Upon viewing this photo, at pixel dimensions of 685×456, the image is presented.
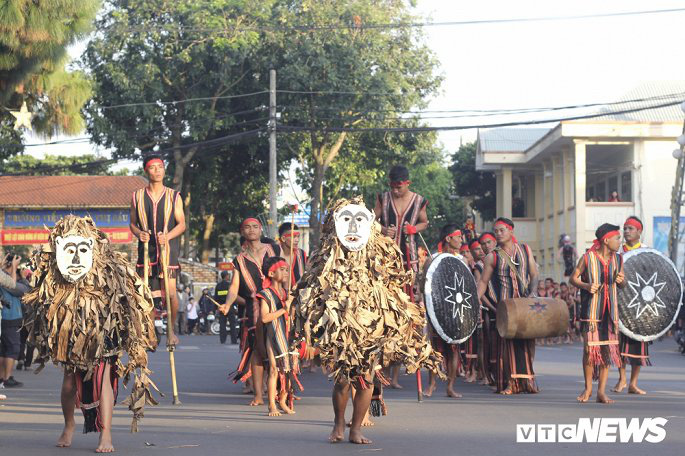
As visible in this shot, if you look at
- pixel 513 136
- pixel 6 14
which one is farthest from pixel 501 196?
pixel 6 14

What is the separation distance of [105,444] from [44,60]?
10.7 metres

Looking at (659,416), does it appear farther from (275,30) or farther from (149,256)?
(275,30)

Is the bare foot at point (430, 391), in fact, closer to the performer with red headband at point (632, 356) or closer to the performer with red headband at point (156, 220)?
the performer with red headband at point (632, 356)

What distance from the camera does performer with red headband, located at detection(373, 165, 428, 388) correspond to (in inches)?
514

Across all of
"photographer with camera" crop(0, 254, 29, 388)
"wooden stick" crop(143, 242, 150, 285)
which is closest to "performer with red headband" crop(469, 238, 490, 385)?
"wooden stick" crop(143, 242, 150, 285)

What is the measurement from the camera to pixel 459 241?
47.4ft

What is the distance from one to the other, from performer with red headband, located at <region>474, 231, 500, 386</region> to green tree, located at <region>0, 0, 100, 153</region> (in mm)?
7167

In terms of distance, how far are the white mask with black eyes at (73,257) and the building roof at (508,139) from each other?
46.1 meters

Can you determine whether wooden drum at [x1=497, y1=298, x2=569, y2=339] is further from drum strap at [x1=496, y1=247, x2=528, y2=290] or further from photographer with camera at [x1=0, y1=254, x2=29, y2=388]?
photographer with camera at [x1=0, y1=254, x2=29, y2=388]

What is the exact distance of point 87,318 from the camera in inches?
351

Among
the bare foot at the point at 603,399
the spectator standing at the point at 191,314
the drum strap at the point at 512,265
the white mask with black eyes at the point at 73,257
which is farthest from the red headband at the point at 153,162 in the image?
the spectator standing at the point at 191,314

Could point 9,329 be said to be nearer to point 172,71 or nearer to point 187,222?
point 172,71

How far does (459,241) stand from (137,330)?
20.5ft
